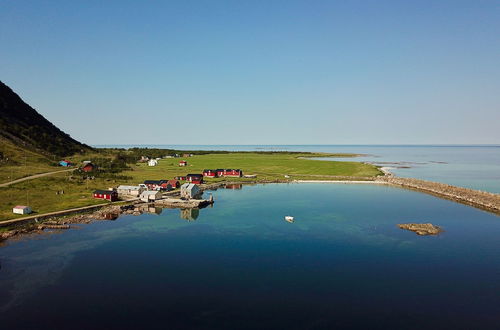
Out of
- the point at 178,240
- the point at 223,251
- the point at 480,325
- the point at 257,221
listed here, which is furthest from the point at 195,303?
the point at 257,221

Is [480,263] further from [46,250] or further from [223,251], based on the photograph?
[46,250]

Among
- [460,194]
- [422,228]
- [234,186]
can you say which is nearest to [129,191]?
[234,186]

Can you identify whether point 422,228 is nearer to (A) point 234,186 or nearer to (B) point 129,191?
(A) point 234,186

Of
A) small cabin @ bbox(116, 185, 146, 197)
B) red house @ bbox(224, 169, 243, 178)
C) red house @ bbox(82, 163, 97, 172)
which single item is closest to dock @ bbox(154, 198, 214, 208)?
small cabin @ bbox(116, 185, 146, 197)

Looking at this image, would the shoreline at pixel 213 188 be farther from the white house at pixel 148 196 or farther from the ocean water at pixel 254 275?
the ocean water at pixel 254 275

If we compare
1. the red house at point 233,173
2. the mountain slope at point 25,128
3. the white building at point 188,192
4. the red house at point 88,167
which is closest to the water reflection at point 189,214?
the white building at point 188,192

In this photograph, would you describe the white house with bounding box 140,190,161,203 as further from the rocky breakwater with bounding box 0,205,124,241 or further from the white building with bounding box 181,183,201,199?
the rocky breakwater with bounding box 0,205,124,241
